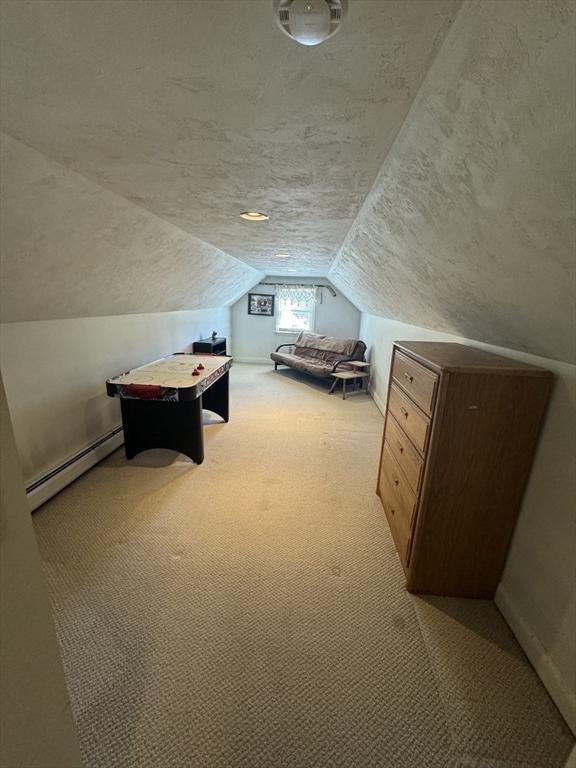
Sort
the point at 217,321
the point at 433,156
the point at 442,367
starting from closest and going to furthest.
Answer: the point at 433,156 < the point at 442,367 < the point at 217,321

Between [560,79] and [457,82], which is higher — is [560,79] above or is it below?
below

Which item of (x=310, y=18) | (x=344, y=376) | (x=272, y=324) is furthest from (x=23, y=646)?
(x=272, y=324)

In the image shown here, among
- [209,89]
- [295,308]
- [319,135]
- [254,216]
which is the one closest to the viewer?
[209,89]

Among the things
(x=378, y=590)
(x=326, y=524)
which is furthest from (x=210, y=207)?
(x=378, y=590)

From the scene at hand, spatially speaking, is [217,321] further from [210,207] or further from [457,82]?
[457,82]

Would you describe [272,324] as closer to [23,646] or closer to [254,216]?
[254,216]

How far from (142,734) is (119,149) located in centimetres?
222

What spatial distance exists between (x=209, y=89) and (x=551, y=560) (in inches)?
85.6

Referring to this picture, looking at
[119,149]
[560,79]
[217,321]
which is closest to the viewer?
[560,79]

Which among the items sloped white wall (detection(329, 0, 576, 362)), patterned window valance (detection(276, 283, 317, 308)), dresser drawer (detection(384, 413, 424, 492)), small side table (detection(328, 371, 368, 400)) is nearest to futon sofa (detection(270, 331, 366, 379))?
small side table (detection(328, 371, 368, 400))

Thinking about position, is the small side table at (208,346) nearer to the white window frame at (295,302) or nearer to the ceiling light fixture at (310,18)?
the white window frame at (295,302)

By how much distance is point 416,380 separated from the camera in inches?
72.2

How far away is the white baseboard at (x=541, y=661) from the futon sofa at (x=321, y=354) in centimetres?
396

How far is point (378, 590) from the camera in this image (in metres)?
1.76
